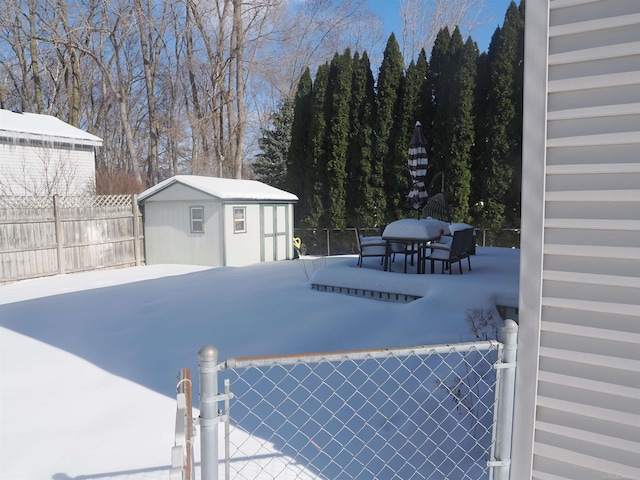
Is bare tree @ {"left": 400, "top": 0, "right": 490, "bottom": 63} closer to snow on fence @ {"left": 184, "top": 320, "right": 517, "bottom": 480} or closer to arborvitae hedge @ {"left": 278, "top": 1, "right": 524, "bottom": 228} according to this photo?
arborvitae hedge @ {"left": 278, "top": 1, "right": 524, "bottom": 228}

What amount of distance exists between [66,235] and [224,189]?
377 centimetres

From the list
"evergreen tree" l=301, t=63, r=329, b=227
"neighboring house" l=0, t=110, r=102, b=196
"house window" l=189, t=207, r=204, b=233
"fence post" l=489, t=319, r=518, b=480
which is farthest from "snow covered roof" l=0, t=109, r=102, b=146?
"fence post" l=489, t=319, r=518, b=480

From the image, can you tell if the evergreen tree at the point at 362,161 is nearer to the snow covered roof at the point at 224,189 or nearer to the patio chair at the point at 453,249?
the snow covered roof at the point at 224,189

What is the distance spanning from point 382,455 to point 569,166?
7.57 feet

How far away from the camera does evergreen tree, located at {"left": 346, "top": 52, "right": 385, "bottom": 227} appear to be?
13461 mm

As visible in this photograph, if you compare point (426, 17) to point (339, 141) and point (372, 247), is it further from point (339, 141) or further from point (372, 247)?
point (372, 247)

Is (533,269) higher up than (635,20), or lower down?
lower down

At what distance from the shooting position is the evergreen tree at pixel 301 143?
14.9m

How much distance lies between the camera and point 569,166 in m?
1.57

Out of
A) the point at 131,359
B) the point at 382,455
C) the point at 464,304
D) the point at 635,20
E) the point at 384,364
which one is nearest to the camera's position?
the point at 635,20

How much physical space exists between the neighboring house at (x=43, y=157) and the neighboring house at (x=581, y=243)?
13.8 metres

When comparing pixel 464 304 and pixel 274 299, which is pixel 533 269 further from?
pixel 274 299

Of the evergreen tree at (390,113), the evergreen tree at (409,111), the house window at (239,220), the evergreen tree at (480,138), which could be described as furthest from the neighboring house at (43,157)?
the evergreen tree at (480,138)

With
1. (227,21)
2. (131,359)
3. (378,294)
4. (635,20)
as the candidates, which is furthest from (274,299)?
(227,21)
